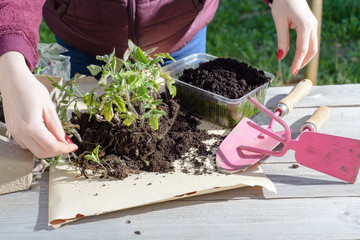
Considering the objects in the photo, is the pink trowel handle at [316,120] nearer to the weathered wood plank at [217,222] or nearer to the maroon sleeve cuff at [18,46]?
the weathered wood plank at [217,222]

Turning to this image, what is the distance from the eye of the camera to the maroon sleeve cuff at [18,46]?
3.51 feet

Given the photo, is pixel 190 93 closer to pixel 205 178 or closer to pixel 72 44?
pixel 205 178

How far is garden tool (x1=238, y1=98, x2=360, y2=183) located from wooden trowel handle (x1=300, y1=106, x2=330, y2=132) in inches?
4.3

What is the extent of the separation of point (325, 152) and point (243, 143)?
0.24 metres

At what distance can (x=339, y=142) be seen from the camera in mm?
1158

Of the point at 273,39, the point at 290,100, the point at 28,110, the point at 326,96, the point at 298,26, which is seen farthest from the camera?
the point at 273,39

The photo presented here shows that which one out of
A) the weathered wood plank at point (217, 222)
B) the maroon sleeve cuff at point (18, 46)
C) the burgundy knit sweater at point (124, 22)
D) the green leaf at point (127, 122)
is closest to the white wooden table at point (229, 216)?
the weathered wood plank at point (217, 222)

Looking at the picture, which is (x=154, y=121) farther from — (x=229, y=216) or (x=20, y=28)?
(x=20, y=28)

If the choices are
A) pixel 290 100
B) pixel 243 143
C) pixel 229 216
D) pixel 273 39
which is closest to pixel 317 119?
pixel 290 100

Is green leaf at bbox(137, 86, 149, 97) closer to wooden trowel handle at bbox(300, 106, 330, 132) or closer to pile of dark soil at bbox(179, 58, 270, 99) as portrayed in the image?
pile of dark soil at bbox(179, 58, 270, 99)

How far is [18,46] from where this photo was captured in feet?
3.56

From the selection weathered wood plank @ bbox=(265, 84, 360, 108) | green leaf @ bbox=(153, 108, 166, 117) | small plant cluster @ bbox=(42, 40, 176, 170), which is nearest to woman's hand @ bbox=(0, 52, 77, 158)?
small plant cluster @ bbox=(42, 40, 176, 170)

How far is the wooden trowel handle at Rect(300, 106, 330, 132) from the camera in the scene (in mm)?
1319

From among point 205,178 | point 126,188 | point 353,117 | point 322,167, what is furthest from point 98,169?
point 353,117
